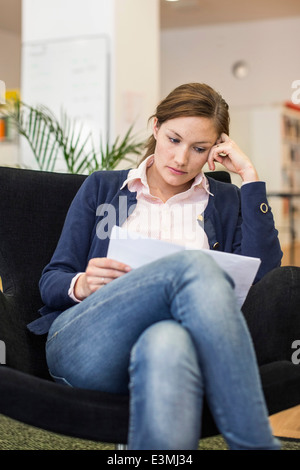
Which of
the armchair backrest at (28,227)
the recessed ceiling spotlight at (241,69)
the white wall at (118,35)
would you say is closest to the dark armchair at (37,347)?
the armchair backrest at (28,227)

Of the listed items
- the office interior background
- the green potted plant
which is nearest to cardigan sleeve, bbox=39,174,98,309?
the green potted plant

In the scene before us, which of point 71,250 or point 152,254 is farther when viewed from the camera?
point 71,250

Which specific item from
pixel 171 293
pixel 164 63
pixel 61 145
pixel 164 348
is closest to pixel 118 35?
pixel 61 145

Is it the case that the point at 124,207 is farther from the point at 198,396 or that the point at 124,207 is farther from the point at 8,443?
the point at 8,443

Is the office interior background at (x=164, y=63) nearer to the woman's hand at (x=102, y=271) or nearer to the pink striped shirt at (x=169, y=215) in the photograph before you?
the pink striped shirt at (x=169, y=215)

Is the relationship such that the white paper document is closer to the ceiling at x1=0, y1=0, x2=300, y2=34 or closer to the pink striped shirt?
the pink striped shirt

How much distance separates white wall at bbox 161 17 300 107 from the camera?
800cm

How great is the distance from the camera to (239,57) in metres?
8.27

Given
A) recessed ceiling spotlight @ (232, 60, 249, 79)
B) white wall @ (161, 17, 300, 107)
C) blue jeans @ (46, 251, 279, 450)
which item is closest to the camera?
blue jeans @ (46, 251, 279, 450)

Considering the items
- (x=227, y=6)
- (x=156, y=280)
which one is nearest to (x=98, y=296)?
(x=156, y=280)

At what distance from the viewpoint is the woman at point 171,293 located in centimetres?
103

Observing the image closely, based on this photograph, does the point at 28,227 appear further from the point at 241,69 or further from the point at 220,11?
the point at 241,69

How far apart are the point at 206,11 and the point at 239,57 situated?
0.94 m
